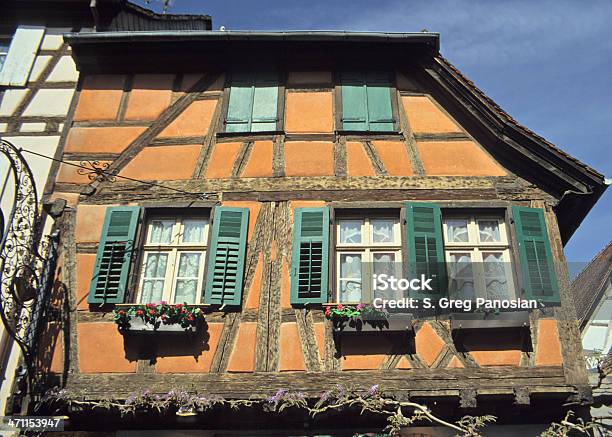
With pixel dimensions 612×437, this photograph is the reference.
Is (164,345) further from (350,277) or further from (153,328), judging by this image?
(350,277)

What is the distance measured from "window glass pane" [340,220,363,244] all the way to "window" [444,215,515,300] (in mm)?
1058

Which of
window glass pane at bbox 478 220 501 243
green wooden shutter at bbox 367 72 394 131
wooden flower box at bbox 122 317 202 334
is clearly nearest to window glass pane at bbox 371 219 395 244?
window glass pane at bbox 478 220 501 243

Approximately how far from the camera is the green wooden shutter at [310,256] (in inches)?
283

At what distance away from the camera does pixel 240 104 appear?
8.83m

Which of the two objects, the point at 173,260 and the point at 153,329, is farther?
the point at 173,260

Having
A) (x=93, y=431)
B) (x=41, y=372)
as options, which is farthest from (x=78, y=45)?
(x=93, y=431)

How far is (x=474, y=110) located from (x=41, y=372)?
6.14 m

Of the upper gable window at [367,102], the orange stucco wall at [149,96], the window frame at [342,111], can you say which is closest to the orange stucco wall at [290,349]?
the window frame at [342,111]

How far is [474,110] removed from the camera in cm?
825

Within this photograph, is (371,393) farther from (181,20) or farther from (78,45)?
(181,20)

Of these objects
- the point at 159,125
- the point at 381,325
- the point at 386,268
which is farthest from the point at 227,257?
the point at 159,125

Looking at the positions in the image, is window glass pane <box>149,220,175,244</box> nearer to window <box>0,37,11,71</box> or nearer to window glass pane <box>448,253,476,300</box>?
window glass pane <box>448,253,476,300</box>

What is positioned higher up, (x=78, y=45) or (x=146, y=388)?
(x=78, y=45)

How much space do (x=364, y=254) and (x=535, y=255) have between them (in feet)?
6.52
